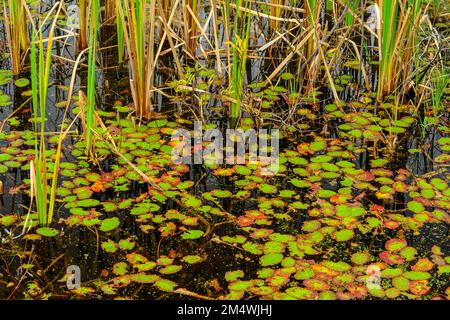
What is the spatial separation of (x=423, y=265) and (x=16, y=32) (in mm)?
2169

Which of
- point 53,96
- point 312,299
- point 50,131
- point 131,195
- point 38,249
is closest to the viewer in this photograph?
point 312,299

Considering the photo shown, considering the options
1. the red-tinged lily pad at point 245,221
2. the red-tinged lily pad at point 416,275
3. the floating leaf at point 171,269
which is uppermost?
the red-tinged lily pad at point 245,221

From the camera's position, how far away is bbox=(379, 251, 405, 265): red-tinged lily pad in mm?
2484

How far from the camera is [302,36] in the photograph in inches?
145

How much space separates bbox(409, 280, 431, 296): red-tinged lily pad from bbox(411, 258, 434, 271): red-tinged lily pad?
64 mm

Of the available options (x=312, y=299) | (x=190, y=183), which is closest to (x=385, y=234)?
(x=312, y=299)

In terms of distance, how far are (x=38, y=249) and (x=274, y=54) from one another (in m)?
1.87

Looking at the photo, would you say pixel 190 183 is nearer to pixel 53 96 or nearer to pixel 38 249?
pixel 38 249

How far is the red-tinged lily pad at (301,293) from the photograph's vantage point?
7.59 feet

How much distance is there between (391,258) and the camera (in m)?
2.50

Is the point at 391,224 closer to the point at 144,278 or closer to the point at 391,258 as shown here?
the point at 391,258

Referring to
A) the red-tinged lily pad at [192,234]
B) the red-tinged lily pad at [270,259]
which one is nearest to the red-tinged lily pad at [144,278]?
the red-tinged lily pad at [192,234]

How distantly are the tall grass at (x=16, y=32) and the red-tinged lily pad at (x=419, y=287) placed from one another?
7.11 feet

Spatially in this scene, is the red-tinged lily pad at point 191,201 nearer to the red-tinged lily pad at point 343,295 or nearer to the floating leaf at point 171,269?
the floating leaf at point 171,269
